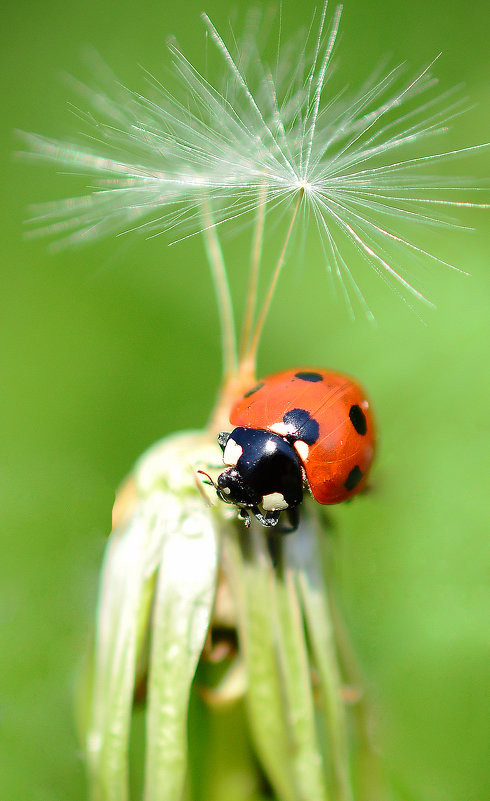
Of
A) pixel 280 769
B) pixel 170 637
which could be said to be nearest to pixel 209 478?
pixel 170 637

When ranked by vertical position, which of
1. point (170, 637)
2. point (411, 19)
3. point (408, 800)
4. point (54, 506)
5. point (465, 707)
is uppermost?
point (411, 19)

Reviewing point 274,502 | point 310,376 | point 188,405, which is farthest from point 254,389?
point 188,405

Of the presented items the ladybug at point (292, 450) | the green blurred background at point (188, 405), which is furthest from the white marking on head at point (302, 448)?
the green blurred background at point (188, 405)

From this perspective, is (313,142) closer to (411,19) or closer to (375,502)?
(375,502)

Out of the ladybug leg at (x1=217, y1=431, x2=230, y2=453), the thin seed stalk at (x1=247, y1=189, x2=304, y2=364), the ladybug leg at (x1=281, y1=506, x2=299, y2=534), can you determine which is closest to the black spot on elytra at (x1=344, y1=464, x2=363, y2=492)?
the ladybug leg at (x1=281, y1=506, x2=299, y2=534)

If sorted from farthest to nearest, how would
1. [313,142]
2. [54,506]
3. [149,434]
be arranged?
[149,434] < [54,506] < [313,142]

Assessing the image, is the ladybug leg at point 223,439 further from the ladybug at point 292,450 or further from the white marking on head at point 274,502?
the white marking on head at point 274,502

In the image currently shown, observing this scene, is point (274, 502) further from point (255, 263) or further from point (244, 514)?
point (255, 263)
